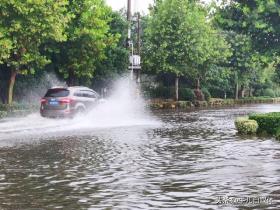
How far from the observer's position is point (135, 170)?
12219mm

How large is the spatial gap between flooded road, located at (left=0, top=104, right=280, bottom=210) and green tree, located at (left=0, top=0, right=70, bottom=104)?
420 inches

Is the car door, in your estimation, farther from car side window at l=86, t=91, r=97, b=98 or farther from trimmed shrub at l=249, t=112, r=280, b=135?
trimmed shrub at l=249, t=112, r=280, b=135

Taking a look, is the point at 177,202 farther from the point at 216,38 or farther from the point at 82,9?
the point at 216,38

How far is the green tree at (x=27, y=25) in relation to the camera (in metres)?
29.8

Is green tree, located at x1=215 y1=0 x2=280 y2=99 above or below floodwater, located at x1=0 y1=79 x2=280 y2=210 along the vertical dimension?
above

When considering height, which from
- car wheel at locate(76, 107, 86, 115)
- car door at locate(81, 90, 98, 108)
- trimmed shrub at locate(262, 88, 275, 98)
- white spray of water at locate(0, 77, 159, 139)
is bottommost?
white spray of water at locate(0, 77, 159, 139)

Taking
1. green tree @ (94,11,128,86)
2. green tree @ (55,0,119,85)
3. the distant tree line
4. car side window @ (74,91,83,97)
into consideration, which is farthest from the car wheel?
green tree @ (94,11,128,86)

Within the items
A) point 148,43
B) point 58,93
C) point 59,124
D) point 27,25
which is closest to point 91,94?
point 58,93

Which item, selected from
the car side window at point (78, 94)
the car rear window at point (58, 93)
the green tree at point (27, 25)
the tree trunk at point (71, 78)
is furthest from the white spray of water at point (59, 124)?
the tree trunk at point (71, 78)

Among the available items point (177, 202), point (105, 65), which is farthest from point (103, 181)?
point (105, 65)

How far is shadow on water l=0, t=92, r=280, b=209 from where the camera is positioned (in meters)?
9.09

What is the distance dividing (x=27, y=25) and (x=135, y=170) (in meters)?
20.4

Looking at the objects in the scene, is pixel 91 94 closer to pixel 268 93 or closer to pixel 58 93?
pixel 58 93

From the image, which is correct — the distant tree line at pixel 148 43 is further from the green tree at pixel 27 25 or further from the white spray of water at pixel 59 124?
the white spray of water at pixel 59 124
